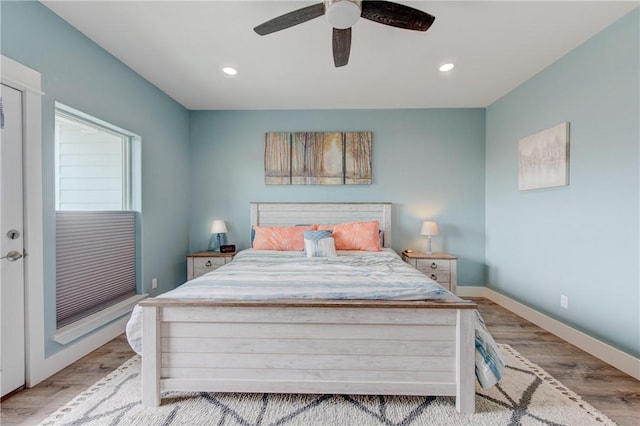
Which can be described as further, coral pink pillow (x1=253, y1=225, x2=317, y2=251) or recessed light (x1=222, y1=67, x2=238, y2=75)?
coral pink pillow (x1=253, y1=225, x2=317, y2=251)

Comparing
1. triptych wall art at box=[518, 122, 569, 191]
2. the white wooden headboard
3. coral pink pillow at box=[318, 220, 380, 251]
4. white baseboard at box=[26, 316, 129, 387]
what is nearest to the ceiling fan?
triptych wall art at box=[518, 122, 569, 191]

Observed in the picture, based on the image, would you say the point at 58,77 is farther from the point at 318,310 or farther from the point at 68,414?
the point at 318,310

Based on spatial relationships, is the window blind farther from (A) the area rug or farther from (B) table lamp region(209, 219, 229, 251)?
(B) table lamp region(209, 219, 229, 251)

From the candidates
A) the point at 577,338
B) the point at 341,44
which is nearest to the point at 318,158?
the point at 341,44

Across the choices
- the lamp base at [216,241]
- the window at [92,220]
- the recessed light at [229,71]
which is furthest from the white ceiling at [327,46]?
the lamp base at [216,241]

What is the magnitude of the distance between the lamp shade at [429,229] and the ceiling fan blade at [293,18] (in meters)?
2.67

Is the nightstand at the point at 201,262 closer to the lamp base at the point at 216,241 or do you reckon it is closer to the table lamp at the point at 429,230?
the lamp base at the point at 216,241

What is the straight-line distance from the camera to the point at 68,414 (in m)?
1.55

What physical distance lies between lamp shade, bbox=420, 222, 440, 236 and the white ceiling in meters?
1.57

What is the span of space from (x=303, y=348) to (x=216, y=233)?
2.52 metres

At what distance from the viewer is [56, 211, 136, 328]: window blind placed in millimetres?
2119

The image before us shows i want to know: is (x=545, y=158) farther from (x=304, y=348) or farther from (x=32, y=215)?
→ (x=32, y=215)

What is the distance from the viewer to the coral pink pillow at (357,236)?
10.6 ft

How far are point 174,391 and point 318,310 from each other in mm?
1029
